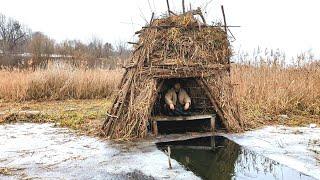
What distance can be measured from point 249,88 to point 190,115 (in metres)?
4.76

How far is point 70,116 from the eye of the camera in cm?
1273

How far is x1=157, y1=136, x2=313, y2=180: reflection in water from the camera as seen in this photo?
6.31 meters

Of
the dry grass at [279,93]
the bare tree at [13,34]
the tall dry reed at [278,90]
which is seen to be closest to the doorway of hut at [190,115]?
the dry grass at [279,93]

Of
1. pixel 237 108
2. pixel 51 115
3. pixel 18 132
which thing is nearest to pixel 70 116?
pixel 51 115

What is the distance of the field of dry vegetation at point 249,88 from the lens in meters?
12.5

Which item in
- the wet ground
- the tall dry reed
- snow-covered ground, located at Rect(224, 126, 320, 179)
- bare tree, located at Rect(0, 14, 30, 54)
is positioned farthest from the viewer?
bare tree, located at Rect(0, 14, 30, 54)

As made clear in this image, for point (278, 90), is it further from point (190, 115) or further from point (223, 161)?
point (223, 161)

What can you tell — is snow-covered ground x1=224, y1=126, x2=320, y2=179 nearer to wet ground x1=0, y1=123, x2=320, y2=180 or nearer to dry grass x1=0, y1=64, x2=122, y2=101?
wet ground x1=0, y1=123, x2=320, y2=180

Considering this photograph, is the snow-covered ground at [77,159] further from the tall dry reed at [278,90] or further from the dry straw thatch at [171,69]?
the tall dry reed at [278,90]

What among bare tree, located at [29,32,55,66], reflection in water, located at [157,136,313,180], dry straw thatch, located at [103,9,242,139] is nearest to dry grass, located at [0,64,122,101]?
dry straw thatch, located at [103,9,242,139]

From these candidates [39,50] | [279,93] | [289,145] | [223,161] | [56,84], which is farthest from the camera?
[39,50]

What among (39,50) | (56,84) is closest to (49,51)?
(39,50)

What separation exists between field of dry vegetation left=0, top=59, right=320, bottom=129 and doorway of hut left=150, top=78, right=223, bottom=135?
1.07 meters

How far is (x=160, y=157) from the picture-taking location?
7418 millimetres
